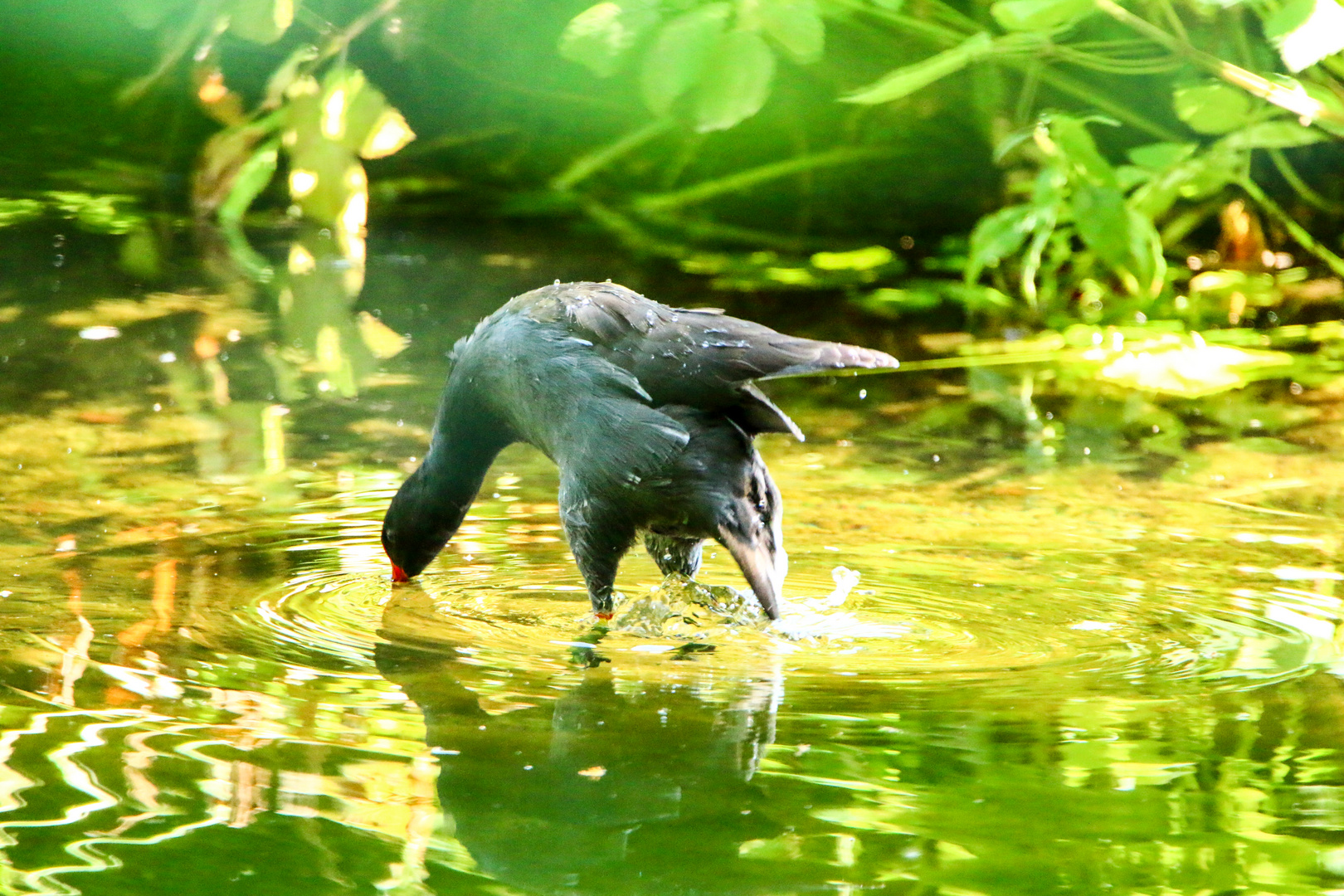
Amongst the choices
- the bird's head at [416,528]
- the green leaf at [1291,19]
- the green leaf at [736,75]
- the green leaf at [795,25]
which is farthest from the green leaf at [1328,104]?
the bird's head at [416,528]

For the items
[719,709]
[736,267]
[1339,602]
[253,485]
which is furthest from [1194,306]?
[719,709]

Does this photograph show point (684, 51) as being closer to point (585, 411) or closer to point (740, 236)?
point (585, 411)

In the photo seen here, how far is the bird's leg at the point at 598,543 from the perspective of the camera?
3.63 metres

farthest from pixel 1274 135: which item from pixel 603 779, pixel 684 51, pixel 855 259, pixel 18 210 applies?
pixel 18 210

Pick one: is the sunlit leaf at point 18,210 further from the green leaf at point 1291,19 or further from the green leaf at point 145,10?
the green leaf at point 1291,19

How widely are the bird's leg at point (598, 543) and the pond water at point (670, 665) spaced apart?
0.29ft

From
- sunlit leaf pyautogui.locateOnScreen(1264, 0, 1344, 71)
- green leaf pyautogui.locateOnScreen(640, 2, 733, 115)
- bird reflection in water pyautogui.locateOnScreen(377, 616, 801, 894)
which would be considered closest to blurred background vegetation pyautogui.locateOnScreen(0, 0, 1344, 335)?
green leaf pyautogui.locateOnScreen(640, 2, 733, 115)

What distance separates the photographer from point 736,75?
492 cm

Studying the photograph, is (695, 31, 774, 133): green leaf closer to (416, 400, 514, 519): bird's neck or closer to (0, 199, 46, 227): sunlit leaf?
(416, 400, 514, 519): bird's neck

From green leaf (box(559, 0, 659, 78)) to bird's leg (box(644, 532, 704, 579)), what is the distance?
1841 mm

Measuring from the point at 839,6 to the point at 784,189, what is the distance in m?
4.15

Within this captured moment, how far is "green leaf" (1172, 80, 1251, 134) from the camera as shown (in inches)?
231

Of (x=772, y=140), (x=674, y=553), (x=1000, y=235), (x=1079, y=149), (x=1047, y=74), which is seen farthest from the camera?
(x=772, y=140)

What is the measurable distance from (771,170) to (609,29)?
382 cm
